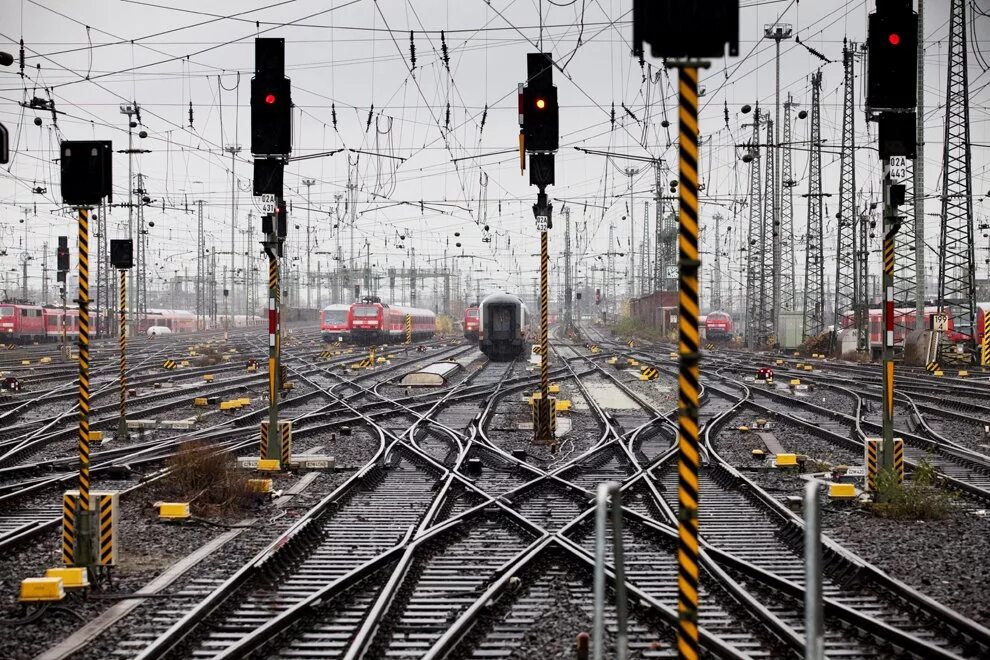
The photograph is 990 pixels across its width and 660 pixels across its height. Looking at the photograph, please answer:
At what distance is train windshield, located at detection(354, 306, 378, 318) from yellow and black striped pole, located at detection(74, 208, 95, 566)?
164 feet

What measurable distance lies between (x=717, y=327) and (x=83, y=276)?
2402 inches

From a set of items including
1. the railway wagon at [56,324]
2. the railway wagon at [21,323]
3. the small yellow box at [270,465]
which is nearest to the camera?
the small yellow box at [270,465]

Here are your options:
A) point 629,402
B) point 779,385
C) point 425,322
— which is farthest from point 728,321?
point 629,402

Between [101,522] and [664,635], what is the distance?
504 centimetres

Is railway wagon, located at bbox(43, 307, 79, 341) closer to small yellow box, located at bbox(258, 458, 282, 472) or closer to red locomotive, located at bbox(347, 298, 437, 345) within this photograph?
red locomotive, located at bbox(347, 298, 437, 345)

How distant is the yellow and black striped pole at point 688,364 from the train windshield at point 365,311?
54759mm

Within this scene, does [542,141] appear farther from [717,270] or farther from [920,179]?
[717,270]

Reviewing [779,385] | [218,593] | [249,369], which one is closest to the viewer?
[218,593]

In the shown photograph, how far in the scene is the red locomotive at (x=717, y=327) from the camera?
66500 mm

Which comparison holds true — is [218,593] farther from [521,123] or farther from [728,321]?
[728,321]

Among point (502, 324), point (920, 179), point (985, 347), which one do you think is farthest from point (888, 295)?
point (502, 324)

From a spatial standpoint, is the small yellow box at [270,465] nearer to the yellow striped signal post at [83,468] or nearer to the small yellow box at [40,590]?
the yellow striped signal post at [83,468]

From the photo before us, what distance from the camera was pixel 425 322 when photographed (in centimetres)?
7500

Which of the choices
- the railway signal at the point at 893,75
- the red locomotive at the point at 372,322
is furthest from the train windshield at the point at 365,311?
the railway signal at the point at 893,75
